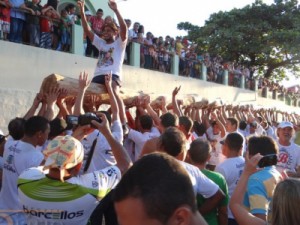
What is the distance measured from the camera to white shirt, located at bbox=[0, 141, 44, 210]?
174 inches

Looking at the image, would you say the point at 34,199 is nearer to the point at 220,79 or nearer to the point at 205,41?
the point at 220,79

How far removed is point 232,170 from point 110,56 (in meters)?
2.72

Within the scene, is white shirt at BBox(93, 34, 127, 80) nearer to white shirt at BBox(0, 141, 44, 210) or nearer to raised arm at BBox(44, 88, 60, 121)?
raised arm at BBox(44, 88, 60, 121)

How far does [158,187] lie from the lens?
1855mm

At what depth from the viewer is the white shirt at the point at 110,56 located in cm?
709

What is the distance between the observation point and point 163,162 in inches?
78.2

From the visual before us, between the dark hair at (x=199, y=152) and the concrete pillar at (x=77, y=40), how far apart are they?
9.06 m

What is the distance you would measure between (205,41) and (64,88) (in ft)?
85.4

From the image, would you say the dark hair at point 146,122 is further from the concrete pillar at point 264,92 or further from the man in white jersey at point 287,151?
the concrete pillar at point 264,92

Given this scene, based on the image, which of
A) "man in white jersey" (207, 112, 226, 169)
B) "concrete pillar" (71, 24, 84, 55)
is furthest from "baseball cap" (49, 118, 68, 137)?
"concrete pillar" (71, 24, 84, 55)

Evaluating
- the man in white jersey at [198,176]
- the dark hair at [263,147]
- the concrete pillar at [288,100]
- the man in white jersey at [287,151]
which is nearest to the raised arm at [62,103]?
the man in white jersey at [198,176]

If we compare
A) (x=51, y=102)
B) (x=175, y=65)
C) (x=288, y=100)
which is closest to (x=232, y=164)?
(x=51, y=102)

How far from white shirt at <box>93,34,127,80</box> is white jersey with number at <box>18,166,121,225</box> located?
3.70 m

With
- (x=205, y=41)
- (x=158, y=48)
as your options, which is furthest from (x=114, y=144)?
(x=205, y=41)
